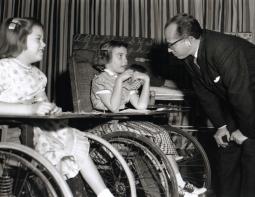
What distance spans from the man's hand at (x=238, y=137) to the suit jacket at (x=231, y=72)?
0.05 metres

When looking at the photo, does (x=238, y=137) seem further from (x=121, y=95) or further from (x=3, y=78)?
(x=3, y=78)

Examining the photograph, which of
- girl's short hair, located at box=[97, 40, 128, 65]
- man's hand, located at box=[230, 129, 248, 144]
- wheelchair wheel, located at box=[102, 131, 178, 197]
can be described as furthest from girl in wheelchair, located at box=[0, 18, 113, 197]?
man's hand, located at box=[230, 129, 248, 144]

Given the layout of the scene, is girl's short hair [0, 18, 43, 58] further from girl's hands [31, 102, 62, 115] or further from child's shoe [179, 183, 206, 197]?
child's shoe [179, 183, 206, 197]

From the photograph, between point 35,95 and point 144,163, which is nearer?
point 35,95

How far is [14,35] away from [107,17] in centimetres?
185

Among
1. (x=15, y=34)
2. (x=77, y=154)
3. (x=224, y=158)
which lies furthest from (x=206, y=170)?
(x=15, y=34)

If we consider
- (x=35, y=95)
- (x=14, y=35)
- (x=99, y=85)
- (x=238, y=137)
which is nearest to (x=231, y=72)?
(x=238, y=137)

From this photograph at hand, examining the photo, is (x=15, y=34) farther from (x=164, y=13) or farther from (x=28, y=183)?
(x=164, y=13)

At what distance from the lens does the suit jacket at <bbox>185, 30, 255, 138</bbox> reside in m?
2.12

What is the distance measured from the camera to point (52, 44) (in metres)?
3.70

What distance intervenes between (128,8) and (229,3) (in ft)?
3.28

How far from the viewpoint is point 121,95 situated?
7.98 ft

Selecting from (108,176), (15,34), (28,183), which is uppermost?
(15,34)

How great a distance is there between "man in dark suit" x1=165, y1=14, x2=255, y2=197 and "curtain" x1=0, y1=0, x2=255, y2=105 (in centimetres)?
143
